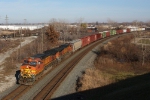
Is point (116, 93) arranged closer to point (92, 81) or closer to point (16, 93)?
point (92, 81)

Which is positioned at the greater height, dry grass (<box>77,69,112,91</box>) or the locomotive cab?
the locomotive cab

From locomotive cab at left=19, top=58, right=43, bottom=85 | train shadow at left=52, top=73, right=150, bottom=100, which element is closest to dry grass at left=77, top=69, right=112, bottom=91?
train shadow at left=52, top=73, right=150, bottom=100

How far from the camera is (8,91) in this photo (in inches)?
776

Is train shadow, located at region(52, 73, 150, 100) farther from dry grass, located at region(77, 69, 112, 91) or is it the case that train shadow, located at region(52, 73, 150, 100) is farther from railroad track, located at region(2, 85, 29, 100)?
railroad track, located at region(2, 85, 29, 100)

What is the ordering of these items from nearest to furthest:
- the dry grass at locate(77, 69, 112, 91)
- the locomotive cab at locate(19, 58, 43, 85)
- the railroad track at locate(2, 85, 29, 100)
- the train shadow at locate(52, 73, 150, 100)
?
the train shadow at locate(52, 73, 150, 100), the railroad track at locate(2, 85, 29, 100), the dry grass at locate(77, 69, 112, 91), the locomotive cab at locate(19, 58, 43, 85)

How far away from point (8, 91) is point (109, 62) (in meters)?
18.0

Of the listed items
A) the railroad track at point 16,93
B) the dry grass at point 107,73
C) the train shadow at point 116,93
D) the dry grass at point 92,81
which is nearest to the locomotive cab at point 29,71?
the railroad track at point 16,93

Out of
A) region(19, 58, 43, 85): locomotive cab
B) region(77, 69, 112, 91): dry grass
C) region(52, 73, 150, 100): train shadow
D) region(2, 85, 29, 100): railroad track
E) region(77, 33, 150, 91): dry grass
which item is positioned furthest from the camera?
region(19, 58, 43, 85): locomotive cab

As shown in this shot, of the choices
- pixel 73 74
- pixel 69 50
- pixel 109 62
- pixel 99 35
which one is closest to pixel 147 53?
pixel 109 62

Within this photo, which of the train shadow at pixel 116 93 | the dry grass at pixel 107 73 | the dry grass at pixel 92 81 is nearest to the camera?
the train shadow at pixel 116 93

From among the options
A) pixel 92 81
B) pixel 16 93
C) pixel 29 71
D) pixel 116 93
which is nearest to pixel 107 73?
pixel 92 81

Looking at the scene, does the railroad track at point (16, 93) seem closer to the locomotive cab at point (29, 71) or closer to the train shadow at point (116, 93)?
the locomotive cab at point (29, 71)

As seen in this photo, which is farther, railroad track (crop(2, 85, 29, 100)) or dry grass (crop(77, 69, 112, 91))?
dry grass (crop(77, 69, 112, 91))

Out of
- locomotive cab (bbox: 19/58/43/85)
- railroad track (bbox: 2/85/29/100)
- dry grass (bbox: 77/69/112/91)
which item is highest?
locomotive cab (bbox: 19/58/43/85)
